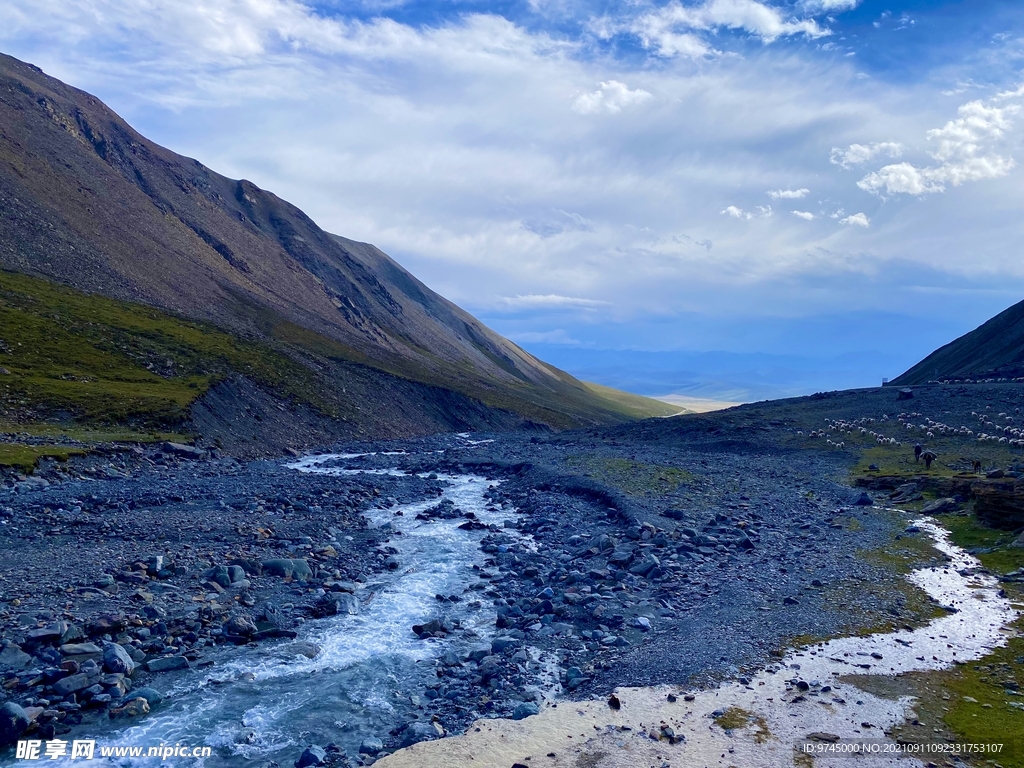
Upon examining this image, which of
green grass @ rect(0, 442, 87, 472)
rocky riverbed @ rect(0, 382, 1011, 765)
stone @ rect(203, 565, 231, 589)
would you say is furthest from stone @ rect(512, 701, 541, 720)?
green grass @ rect(0, 442, 87, 472)

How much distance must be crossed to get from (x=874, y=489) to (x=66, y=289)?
99.4 meters

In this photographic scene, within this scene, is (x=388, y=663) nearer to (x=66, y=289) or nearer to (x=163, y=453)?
(x=163, y=453)

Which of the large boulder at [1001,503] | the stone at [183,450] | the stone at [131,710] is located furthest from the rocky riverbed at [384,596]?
the stone at [183,450]

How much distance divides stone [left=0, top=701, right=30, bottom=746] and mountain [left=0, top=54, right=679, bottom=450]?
4734 cm

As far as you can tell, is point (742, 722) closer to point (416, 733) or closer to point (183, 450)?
point (416, 733)

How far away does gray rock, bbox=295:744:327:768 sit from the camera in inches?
595

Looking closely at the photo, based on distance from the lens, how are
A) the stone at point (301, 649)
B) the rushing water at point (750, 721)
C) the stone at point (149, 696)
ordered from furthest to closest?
the stone at point (301, 649)
the stone at point (149, 696)
the rushing water at point (750, 721)

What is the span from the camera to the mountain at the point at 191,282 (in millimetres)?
82688

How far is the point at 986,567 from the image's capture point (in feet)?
95.0

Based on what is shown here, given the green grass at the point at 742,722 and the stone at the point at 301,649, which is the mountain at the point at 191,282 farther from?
the green grass at the point at 742,722

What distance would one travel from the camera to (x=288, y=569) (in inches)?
1078

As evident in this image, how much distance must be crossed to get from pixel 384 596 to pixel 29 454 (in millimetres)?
30711

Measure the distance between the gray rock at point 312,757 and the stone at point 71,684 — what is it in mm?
6457

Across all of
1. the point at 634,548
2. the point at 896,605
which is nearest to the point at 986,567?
the point at 896,605
